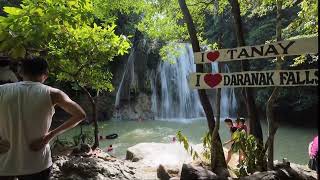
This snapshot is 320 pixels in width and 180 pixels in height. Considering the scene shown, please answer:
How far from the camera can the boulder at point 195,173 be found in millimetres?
5093

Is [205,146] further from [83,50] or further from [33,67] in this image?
[33,67]

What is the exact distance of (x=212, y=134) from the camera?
5.86m

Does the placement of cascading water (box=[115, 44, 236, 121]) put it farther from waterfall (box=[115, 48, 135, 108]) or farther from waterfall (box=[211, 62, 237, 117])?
waterfall (box=[211, 62, 237, 117])

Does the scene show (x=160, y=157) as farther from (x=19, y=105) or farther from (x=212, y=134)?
(x=19, y=105)

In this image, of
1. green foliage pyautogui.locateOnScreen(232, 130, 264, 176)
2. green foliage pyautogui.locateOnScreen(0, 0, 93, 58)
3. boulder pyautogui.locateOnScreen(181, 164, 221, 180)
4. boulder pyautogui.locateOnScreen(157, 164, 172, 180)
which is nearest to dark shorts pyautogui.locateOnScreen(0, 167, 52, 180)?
green foliage pyautogui.locateOnScreen(0, 0, 93, 58)

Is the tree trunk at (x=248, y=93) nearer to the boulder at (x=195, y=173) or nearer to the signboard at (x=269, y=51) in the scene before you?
the signboard at (x=269, y=51)

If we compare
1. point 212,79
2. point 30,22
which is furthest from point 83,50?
point 212,79

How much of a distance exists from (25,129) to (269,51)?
328 cm

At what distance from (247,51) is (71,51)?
155 inches

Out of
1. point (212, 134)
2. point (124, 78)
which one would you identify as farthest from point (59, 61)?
point (124, 78)

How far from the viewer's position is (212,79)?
5090 mm

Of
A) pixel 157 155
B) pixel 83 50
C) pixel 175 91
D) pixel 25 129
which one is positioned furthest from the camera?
pixel 175 91

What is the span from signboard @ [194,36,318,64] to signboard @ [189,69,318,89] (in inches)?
9.7

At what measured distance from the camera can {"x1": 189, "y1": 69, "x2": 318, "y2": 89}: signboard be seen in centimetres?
441
